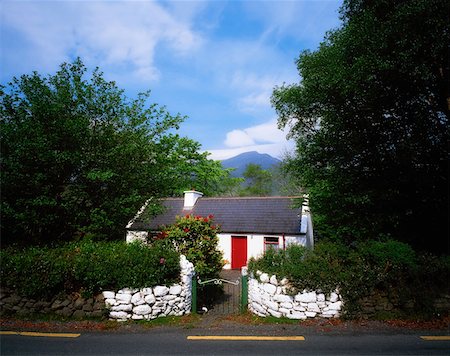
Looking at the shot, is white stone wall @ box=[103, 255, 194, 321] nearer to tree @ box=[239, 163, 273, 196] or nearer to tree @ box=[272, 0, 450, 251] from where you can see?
tree @ box=[272, 0, 450, 251]

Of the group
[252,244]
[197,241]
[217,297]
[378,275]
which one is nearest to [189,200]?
[252,244]

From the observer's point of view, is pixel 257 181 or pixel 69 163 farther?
pixel 257 181

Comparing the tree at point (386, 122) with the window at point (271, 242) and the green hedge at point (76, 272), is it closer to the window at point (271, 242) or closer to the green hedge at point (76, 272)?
the window at point (271, 242)

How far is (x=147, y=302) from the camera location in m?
9.17

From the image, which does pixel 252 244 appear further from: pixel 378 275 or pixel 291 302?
pixel 378 275

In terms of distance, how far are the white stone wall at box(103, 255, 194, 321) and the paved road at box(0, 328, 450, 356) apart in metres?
1.13

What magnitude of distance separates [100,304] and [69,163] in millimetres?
6979

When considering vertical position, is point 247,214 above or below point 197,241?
above

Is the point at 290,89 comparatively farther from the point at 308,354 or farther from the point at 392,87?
the point at 308,354

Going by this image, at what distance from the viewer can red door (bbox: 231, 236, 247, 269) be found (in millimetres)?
22000

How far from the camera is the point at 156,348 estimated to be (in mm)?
6969

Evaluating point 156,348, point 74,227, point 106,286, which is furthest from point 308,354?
point 74,227

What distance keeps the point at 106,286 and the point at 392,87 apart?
42.6 ft

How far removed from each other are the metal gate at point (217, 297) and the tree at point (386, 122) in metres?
6.22
